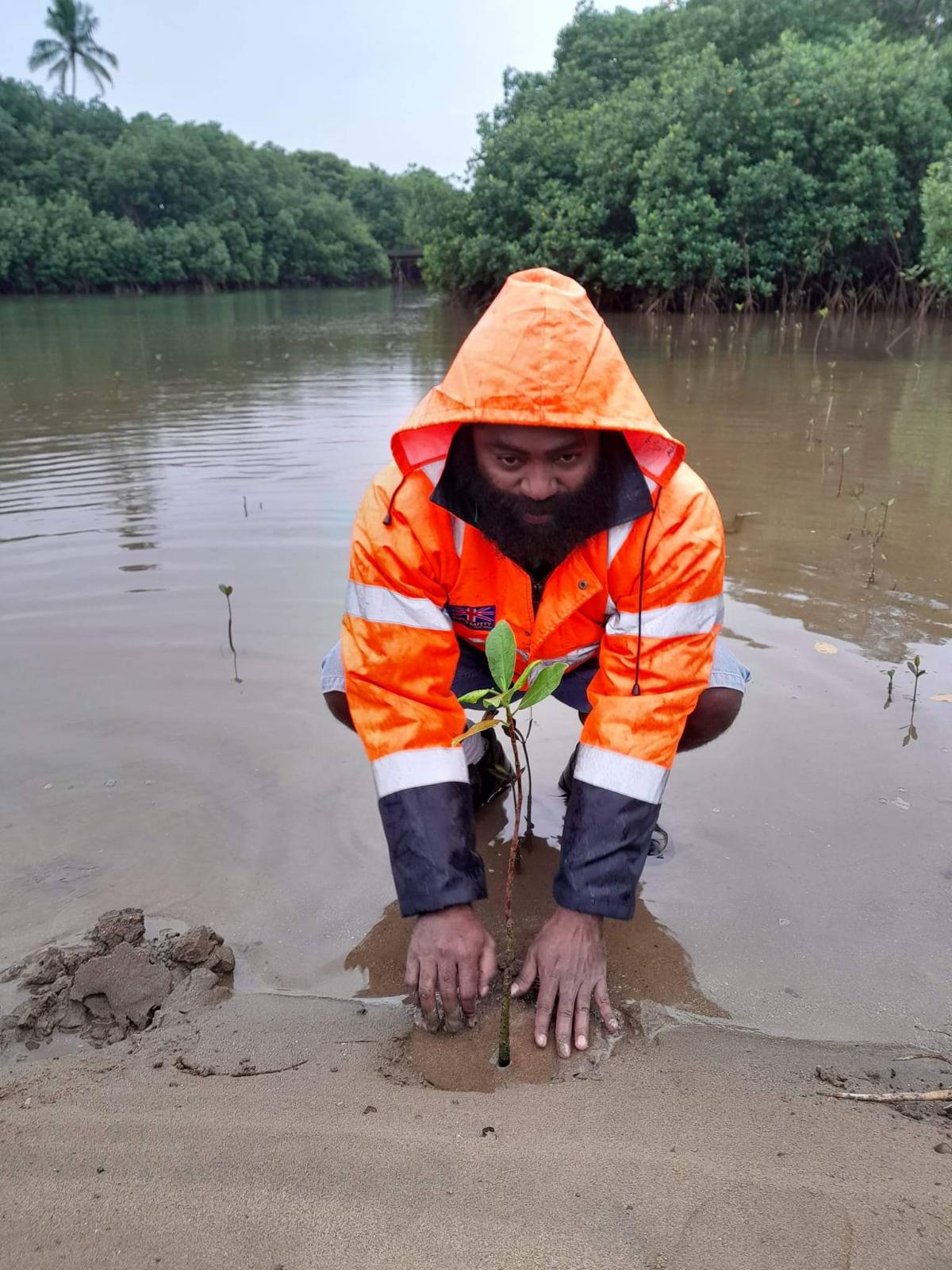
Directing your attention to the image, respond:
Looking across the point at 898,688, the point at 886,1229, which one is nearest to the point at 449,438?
the point at 886,1229

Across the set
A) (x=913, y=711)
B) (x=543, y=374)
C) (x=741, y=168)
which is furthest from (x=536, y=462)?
(x=741, y=168)

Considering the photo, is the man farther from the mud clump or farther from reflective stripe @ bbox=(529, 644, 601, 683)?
the mud clump

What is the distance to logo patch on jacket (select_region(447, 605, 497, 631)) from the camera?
198 centimetres

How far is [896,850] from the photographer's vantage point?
7.33ft

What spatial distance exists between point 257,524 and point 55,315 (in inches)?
761

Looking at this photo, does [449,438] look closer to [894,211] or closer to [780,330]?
[780,330]

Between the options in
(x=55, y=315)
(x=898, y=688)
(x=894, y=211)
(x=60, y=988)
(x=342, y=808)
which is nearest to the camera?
(x=60, y=988)

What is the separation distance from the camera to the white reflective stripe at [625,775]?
1.72m

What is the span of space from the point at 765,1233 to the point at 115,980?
3.99ft

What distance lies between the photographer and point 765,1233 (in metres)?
1.11

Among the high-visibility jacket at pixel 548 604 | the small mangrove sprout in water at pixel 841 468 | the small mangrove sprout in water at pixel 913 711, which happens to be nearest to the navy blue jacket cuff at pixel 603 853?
the high-visibility jacket at pixel 548 604

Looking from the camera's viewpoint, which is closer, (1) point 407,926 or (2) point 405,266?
(1) point 407,926

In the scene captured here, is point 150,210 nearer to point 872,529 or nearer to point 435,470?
point 872,529

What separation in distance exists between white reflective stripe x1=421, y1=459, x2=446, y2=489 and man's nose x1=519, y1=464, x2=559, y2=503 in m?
0.18
